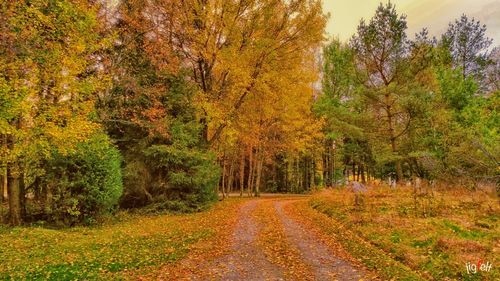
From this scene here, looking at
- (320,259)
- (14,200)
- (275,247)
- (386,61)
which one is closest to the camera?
(320,259)

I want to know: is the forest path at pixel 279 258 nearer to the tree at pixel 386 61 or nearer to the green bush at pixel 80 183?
the green bush at pixel 80 183

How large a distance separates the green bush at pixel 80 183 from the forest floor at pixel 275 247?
102 cm

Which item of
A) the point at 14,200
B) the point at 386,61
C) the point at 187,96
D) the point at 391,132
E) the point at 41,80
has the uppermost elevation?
the point at 386,61

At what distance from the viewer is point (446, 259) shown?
30.1 feet

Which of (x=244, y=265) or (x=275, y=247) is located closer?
(x=244, y=265)

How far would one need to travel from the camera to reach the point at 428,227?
1268 cm

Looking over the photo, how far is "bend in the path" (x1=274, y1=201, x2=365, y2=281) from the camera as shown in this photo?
8648mm

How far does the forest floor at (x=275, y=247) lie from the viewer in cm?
887

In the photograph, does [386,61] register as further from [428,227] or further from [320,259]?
[320,259]

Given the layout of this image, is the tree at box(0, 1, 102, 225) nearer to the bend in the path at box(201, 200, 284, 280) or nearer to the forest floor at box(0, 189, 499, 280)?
the forest floor at box(0, 189, 499, 280)

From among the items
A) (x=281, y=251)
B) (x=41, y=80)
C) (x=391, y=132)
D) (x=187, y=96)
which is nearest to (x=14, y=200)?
(x=41, y=80)

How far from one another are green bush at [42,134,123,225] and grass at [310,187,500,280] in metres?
10.9

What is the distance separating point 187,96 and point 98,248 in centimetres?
1249

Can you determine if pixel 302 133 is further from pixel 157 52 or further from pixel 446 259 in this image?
pixel 446 259
